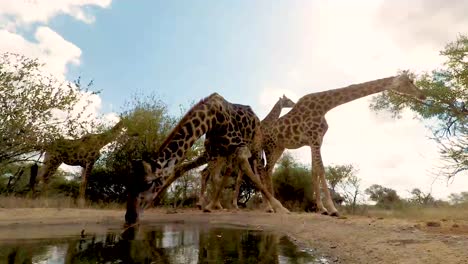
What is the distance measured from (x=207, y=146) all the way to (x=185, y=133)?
9.90 ft

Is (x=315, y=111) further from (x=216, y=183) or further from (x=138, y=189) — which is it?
(x=138, y=189)

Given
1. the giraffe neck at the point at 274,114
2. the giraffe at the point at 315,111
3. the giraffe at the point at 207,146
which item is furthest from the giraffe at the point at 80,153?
the giraffe at the point at 315,111

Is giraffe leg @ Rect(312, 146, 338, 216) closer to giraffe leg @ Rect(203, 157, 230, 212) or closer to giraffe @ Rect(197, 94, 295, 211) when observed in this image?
giraffe @ Rect(197, 94, 295, 211)

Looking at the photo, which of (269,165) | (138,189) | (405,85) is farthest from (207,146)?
(405,85)

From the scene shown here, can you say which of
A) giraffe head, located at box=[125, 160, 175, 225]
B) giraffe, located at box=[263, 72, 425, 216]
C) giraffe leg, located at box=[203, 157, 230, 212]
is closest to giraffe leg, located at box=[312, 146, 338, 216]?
giraffe, located at box=[263, 72, 425, 216]

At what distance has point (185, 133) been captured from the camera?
1056cm

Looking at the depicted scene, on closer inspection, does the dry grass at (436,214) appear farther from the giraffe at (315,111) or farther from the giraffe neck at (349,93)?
the giraffe neck at (349,93)

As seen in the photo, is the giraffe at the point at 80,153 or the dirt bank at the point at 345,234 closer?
the dirt bank at the point at 345,234

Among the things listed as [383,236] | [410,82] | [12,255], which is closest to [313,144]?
[410,82]

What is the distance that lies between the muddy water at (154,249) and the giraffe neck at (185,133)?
8.71 feet

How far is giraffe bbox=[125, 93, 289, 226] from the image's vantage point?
8938 millimetres

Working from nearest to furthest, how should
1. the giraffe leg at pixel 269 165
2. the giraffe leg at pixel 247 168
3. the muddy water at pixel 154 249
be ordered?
the muddy water at pixel 154 249, the giraffe leg at pixel 247 168, the giraffe leg at pixel 269 165

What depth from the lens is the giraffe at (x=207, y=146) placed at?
8938 millimetres

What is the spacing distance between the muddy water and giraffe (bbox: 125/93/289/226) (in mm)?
1517
